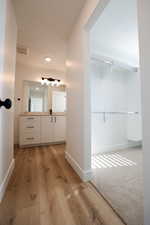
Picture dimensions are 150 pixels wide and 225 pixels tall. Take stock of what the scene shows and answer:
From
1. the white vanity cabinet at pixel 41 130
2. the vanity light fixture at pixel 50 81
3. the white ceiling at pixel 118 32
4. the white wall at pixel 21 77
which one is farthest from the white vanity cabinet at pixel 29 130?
the white ceiling at pixel 118 32

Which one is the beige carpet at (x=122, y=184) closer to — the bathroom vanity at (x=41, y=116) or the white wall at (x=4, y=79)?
the white wall at (x=4, y=79)

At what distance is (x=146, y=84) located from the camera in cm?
60

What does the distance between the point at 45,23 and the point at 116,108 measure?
227 centimetres

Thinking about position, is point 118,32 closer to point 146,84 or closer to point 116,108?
point 116,108

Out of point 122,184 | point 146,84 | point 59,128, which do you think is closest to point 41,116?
point 59,128

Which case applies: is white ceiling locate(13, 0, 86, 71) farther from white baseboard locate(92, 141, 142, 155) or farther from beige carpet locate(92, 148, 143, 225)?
white baseboard locate(92, 141, 142, 155)

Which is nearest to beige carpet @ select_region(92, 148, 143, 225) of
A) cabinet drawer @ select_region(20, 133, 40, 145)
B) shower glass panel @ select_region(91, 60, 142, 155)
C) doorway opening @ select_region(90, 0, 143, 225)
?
doorway opening @ select_region(90, 0, 143, 225)

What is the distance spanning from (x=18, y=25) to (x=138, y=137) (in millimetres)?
3382

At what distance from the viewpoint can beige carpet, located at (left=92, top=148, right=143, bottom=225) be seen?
880 millimetres

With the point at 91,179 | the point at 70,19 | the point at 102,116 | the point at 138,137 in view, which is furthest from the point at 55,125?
the point at 70,19

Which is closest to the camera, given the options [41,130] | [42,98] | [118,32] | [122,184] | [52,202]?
[52,202]

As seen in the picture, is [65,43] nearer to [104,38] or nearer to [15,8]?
[104,38]

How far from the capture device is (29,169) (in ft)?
5.27

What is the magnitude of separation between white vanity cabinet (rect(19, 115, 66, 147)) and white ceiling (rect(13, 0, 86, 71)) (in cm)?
Result: 170
